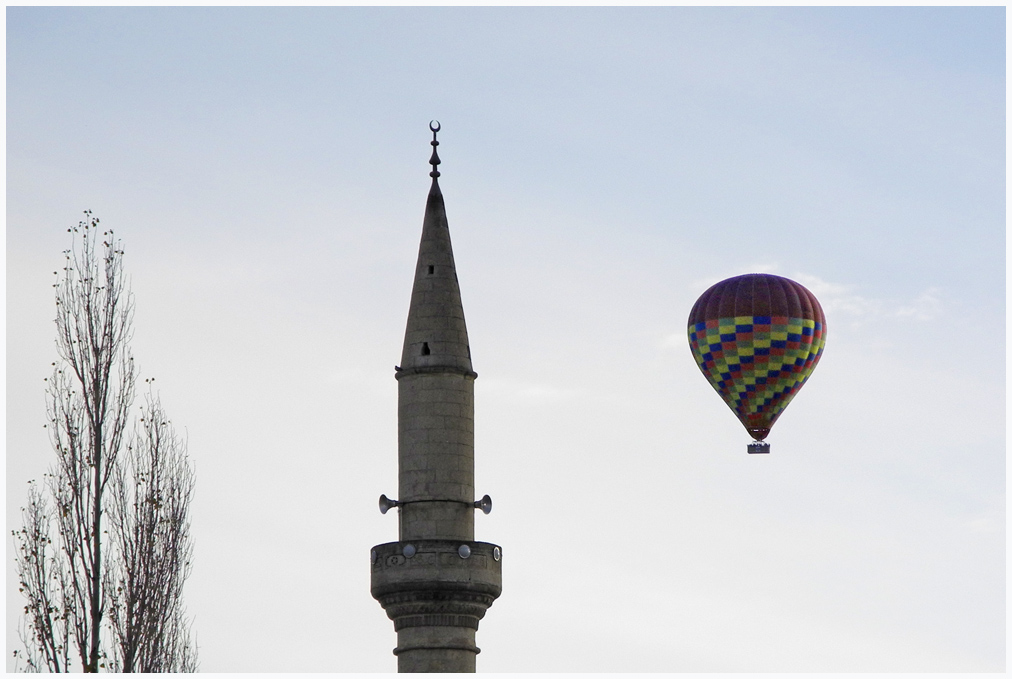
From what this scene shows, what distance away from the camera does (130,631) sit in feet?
186

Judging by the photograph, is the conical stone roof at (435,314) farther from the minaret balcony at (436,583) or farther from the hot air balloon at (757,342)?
the hot air balloon at (757,342)

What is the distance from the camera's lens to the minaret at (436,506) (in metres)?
62.5

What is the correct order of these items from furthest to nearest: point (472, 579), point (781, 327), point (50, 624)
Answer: point (781, 327)
point (472, 579)
point (50, 624)

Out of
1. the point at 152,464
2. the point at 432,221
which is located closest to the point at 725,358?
the point at 432,221

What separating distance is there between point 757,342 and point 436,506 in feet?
45.6

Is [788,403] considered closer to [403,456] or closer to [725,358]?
[725,358]

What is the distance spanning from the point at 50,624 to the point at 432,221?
15535 millimetres

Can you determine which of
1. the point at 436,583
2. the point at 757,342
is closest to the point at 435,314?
the point at 436,583

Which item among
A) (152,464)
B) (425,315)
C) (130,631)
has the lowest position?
(130,631)

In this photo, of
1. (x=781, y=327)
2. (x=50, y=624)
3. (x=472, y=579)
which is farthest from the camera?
(x=781, y=327)

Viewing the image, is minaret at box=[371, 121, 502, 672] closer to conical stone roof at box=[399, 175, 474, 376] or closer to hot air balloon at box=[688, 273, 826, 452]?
conical stone roof at box=[399, 175, 474, 376]

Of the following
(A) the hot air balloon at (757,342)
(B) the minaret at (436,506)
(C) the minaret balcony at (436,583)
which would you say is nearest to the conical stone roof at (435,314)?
(B) the minaret at (436,506)

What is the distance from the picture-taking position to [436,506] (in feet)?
207

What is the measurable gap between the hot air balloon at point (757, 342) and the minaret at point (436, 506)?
11.2 meters
